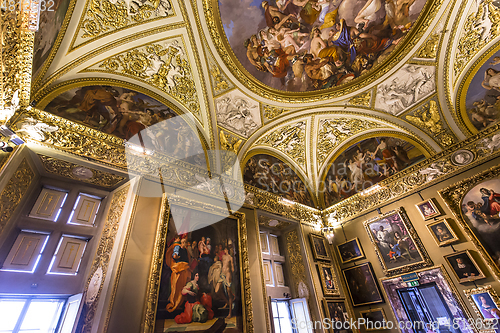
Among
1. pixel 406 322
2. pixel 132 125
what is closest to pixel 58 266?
pixel 132 125

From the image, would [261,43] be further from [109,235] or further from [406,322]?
[406,322]

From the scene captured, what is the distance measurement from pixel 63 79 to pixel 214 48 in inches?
175

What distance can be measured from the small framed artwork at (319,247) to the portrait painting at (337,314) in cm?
156

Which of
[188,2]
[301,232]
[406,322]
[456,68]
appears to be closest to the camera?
[188,2]

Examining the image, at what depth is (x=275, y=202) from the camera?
969 cm

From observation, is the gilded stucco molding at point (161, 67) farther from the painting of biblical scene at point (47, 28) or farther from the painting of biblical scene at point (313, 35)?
the painting of biblical scene at point (313, 35)

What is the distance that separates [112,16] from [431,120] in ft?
36.9

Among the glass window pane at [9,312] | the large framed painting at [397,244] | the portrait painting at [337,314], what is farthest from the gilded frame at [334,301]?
the glass window pane at [9,312]

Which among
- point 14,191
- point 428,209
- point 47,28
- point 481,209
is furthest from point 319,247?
point 47,28

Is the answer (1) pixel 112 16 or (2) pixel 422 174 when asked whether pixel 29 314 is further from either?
(2) pixel 422 174

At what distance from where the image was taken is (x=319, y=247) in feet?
31.7

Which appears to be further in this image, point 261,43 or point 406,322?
point 261,43

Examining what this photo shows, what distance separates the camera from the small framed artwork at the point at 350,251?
9312mm

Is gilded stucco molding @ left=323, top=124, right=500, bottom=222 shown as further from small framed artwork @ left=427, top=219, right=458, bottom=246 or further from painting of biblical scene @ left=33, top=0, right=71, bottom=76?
painting of biblical scene @ left=33, top=0, right=71, bottom=76
